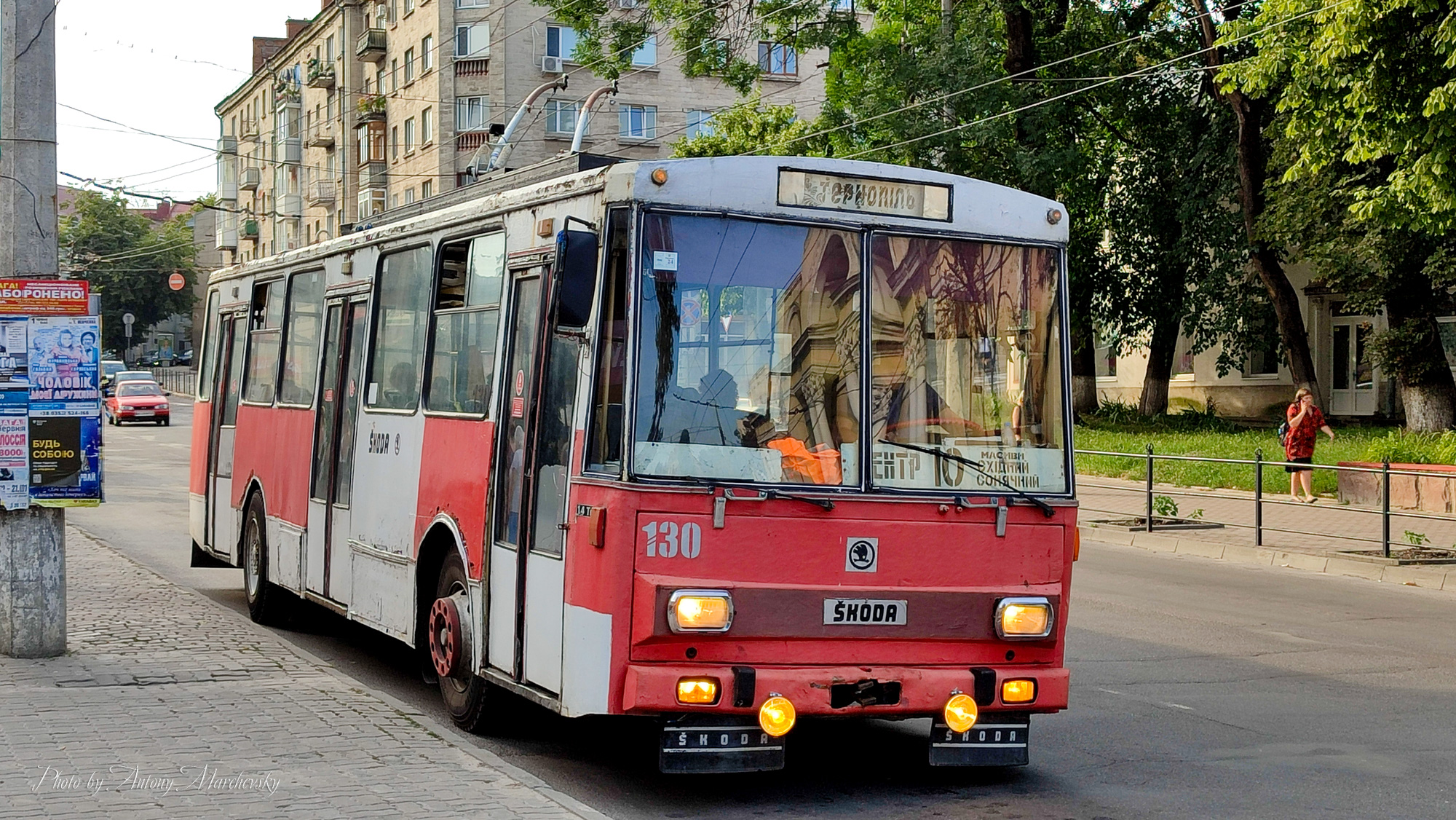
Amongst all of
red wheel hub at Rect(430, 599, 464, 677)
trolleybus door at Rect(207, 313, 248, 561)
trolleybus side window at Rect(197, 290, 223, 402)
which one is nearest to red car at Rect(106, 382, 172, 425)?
trolleybus side window at Rect(197, 290, 223, 402)

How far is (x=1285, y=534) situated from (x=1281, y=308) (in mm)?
15881

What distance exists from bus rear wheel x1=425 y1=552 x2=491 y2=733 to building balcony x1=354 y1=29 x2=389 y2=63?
6292cm

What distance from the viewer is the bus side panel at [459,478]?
26.0 ft

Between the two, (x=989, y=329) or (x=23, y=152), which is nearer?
(x=989, y=329)

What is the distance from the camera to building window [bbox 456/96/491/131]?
60.9m

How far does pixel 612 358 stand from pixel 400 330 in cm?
312

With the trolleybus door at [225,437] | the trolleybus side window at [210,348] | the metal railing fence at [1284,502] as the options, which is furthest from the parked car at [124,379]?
the trolleybus door at [225,437]

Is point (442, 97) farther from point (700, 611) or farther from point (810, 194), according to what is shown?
point (700, 611)

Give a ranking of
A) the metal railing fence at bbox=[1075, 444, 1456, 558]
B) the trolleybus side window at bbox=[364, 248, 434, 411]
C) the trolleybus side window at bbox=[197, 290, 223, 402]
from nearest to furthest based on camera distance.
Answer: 1. the trolleybus side window at bbox=[364, 248, 434, 411]
2. the trolleybus side window at bbox=[197, 290, 223, 402]
3. the metal railing fence at bbox=[1075, 444, 1456, 558]

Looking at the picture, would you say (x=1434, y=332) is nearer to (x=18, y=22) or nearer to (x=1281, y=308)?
(x=1281, y=308)

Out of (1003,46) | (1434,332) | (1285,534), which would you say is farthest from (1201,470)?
(1003,46)

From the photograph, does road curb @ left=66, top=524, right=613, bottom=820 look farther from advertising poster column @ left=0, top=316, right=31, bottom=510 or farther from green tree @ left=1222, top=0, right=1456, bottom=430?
green tree @ left=1222, top=0, right=1456, bottom=430

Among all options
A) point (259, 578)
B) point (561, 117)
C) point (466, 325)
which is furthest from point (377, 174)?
point (466, 325)

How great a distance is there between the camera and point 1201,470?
21938mm
